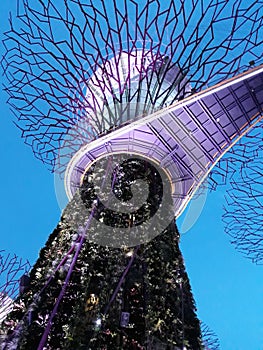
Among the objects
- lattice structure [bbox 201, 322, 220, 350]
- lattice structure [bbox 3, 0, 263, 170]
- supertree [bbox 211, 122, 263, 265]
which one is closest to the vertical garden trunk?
lattice structure [bbox 201, 322, 220, 350]

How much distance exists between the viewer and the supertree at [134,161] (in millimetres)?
4598

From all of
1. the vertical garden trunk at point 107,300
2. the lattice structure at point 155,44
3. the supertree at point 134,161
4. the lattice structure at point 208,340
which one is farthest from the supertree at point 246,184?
the vertical garden trunk at point 107,300

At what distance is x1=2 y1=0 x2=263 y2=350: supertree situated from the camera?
15.1ft

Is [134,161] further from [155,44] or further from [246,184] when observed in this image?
[246,184]

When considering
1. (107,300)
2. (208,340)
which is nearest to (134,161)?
(107,300)

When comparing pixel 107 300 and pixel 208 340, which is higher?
pixel 208 340

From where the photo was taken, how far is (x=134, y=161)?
6.04 metres

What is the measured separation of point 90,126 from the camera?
249 inches

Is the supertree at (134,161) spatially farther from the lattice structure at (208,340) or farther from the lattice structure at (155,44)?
the lattice structure at (208,340)

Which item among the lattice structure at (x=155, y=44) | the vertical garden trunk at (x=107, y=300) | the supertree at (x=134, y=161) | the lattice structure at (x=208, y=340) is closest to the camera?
the vertical garden trunk at (x=107, y=300)

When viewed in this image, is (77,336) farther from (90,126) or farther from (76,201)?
(90,126)

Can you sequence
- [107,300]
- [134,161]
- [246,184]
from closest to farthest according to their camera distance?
[107,300]
[134,161]
[246,184]

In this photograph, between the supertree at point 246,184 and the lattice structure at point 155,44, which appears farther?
the supertree at point 246,184

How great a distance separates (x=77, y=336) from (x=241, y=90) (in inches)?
167
